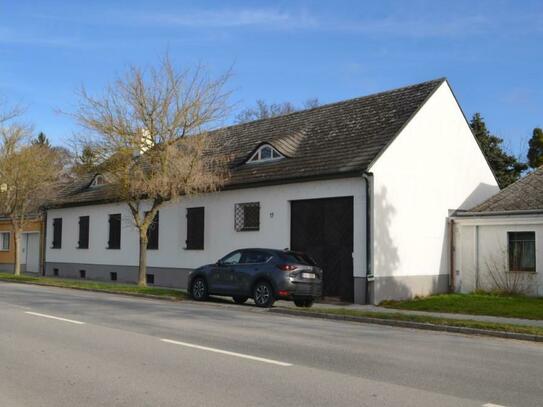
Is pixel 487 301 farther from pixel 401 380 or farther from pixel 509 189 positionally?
pixel 401 380

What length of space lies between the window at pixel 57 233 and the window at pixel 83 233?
224cm

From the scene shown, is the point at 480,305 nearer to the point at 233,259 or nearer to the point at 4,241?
the point at 233,259

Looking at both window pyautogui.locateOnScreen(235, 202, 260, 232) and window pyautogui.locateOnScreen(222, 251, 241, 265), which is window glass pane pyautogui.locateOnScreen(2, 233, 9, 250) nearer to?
window pyautogui.locateOnScreen(235, 202, 260, 232)

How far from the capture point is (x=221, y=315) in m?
14.5

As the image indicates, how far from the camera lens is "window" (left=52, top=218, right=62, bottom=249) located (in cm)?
3231

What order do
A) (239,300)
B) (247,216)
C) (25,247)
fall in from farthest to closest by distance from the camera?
(25,247)
(247,216)
(239,300)

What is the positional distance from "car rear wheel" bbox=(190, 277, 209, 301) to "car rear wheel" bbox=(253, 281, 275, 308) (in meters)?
2.08

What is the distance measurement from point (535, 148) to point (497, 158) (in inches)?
314

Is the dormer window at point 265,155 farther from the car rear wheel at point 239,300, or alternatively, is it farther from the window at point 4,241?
the window at point 4,241

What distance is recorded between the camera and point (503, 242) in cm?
2055

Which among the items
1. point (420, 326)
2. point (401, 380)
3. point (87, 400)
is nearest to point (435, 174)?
point (420, 326)

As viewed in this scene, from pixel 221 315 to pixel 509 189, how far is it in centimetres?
1312

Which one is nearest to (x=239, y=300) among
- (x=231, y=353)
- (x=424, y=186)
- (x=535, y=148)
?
(x=424, y=186)

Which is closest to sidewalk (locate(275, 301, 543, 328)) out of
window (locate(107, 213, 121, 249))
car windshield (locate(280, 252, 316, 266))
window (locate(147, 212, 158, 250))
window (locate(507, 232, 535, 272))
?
car windshield (locate(280, 252, 316, 266))
